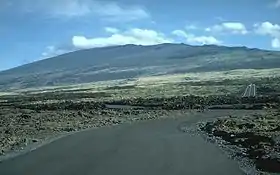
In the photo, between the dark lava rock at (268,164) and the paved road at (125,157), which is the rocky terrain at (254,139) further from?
the paved road at (125,157)

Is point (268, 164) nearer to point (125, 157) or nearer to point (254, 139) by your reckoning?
point (254, 139)

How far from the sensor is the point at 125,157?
130 ft

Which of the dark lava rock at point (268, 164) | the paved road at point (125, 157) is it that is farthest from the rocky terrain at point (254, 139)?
the paved road at point (125, 157)

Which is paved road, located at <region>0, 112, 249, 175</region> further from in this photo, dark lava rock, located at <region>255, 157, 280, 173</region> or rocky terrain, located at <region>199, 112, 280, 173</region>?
rocky terrain, located at <region>199, 112, 280, 173</region>

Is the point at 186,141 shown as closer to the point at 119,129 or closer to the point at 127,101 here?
the point at 119,129

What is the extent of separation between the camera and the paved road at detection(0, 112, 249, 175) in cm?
3362

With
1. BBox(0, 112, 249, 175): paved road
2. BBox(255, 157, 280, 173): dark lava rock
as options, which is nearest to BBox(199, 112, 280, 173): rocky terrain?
BBox(255, 157, 280, 173): dark lava rock

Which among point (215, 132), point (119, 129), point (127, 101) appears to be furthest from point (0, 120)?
point (127, 101)

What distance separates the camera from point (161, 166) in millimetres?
34906

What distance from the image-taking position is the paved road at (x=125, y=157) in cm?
3362

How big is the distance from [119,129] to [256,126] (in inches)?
674

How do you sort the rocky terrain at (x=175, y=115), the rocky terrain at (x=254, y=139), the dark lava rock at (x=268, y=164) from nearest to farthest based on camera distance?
the dark lava rock at (x=268, y=164) → the rocky terrain at (x=254, y=139) → the rocky terrain at (x=175, y=115)

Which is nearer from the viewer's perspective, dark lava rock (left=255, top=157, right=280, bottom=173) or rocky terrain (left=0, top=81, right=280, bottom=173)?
dark lava rock (left=255, top=157, right=280, bottom=173)

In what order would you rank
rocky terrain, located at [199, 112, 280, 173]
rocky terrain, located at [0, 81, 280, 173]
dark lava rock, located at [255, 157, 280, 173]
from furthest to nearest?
rocky terrain, located at [0, 81, 280, 173]
rocky terrain, located at [199, 112, 280, 173]
dark lava rock, located at [255, 157, 280, 173]
